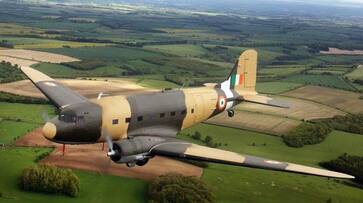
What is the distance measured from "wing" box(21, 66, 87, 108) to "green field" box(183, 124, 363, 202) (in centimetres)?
3197

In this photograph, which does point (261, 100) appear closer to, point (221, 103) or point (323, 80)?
point (221, 103)

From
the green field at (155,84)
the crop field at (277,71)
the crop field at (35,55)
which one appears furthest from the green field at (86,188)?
the crop field at (277,71)

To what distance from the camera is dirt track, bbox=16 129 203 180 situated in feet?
259

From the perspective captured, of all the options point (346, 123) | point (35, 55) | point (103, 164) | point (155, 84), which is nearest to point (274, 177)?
point (103, 164)

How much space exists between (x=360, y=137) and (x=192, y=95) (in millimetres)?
67381

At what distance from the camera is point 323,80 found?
17150 centimetres

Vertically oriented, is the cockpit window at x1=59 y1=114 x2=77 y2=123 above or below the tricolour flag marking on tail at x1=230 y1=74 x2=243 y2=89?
below

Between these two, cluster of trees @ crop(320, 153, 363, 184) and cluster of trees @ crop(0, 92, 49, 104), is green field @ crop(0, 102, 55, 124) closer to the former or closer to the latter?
cluster of trees @ crop(0, 92, 49, 104)

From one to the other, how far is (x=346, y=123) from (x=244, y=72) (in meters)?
61.9

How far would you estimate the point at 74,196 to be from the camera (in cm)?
7144

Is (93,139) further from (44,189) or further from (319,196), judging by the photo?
(319,196)

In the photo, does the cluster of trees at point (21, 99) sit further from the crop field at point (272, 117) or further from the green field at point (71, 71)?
the crop field at point (272, 117)

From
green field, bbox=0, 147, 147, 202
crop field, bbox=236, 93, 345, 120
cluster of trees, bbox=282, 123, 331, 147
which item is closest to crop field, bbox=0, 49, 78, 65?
crop field, bbox=236, 93, 345, 120

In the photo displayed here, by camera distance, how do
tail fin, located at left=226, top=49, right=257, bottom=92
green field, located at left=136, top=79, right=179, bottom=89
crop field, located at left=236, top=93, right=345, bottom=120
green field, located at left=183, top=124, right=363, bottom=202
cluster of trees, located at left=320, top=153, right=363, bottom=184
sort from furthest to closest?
green field, located at left=136, top=79, right=179, bottom=89 < crop field, located at left=236, top=93, right=345, bottom=120 < cluster of trees, located at left=320, top=153, right=363, bottom=184 < green field, located at left=183, top=124, right=363, bottom=202 < tail fin, located at left=226, top=49, right=257, bottom=92
